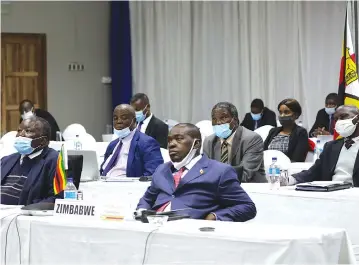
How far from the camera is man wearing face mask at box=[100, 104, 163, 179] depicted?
6.22m

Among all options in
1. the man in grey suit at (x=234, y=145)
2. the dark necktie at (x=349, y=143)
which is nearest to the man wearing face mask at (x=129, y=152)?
the man in grey suit at (x=234, y=145)

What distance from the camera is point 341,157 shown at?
221 inches

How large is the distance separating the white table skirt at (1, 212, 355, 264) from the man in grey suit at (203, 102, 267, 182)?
2188 mm

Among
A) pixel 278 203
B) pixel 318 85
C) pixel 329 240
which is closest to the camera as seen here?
pixel 329 240

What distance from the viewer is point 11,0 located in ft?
41.2

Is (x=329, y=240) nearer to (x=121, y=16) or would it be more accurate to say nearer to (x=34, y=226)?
(x=34, y=226)

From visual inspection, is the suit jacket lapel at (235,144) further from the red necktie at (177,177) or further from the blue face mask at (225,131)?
the red necktie at (177,177)

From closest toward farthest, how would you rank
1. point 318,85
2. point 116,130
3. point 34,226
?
1. point 34,226
2. point 116,130
3. point 318,85

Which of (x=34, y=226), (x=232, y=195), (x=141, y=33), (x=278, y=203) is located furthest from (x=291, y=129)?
(x=141, y=33)

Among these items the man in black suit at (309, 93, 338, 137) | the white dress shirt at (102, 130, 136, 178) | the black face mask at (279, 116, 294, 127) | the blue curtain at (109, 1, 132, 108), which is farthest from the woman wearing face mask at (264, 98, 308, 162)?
the blue curtain at (109, 1, 132, 108)

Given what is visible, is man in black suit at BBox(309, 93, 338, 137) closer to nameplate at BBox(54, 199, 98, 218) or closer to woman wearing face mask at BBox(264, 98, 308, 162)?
woman wearing face mask at BBox(264, 98, 308, 162)

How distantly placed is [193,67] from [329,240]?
9.36 m

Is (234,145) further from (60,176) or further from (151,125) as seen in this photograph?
(151,125)

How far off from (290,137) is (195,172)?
3.13m
